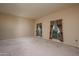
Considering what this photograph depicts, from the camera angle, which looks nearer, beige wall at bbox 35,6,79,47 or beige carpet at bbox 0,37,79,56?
beige carpet at bbox 0,37,79,56

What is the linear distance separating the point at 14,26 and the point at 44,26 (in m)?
2.85

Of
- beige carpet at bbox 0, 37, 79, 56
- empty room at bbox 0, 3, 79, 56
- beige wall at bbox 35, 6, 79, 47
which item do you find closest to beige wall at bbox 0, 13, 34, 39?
empty room at bbox 0, 3, 79, 56

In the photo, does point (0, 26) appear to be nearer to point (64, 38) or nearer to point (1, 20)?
point (1, 20)

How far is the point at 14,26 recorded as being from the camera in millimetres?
7578

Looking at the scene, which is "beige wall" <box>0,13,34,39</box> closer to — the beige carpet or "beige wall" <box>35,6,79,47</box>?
the beige carpet

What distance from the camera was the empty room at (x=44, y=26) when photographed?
128 inches

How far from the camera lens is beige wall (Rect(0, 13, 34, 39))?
6.66 m

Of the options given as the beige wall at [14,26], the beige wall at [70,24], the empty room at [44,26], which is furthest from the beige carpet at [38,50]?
the beige wall at [14,26]

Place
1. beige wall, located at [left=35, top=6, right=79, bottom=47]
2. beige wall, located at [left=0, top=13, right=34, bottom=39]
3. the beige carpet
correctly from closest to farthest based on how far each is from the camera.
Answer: the beige carpet → beige wall, located at [left=35, top=6, right=79, bottom=47] → beige wall, located at [left=0, top=13, right=34, bottom=39]

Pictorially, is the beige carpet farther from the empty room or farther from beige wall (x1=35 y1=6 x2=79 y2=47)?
beige wall (x1=35 y1=6 x2=79 y2=47)

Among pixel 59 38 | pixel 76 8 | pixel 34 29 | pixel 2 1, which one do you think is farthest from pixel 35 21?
pixel 2 1

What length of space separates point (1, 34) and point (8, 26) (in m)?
0.92

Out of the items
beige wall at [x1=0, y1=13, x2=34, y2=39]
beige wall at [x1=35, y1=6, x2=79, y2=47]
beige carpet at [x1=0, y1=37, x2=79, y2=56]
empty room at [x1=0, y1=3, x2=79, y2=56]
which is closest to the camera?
beige carpet at [x1=0, y1=37, x2=79, y2=56]

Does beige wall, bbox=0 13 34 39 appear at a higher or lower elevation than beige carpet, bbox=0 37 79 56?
higher
